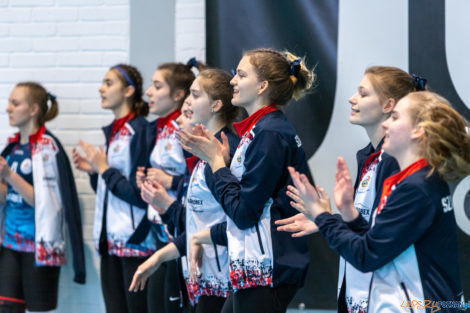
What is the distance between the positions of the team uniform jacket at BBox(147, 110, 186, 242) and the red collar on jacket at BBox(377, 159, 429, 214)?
1.61 meters

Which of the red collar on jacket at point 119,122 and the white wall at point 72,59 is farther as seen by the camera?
the white wall at point 72,59

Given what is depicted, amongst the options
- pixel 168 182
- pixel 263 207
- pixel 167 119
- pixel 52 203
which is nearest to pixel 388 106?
pixel 263 207

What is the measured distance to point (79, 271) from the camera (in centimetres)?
382

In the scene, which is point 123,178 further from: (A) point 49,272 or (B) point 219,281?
(B) point 219,281

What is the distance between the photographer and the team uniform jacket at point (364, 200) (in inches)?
76.7

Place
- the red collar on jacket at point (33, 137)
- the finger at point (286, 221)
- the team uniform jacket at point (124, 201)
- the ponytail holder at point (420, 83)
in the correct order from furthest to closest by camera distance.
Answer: the red collar on jacket at point (33, 137), the team uniform jacket at point (124, 201), the ponytail holder at point (420, 83), the finger at point (286, 221)

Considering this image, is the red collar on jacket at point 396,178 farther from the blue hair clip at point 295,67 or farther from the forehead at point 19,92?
the forehead at point 19,92

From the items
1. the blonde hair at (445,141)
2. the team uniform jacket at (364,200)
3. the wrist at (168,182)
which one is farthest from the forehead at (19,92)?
the blonde hair at (445,141)

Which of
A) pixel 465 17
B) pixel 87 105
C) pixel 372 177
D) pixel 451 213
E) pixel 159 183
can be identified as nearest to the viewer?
pixel 451 213

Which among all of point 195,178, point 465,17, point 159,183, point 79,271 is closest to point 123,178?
point 159,183

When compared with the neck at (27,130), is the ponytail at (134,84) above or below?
above

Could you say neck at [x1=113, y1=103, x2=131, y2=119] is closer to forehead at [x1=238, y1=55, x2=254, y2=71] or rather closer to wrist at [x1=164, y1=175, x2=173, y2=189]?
wrist at [x1=164, y1=175, x2=173, y2=189]

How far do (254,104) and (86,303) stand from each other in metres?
2.32

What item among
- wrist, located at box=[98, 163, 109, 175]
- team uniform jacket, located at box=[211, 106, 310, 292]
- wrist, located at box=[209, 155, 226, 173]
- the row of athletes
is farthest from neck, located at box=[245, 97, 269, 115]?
wrist, located at box=[98, 163, 109, 175]
